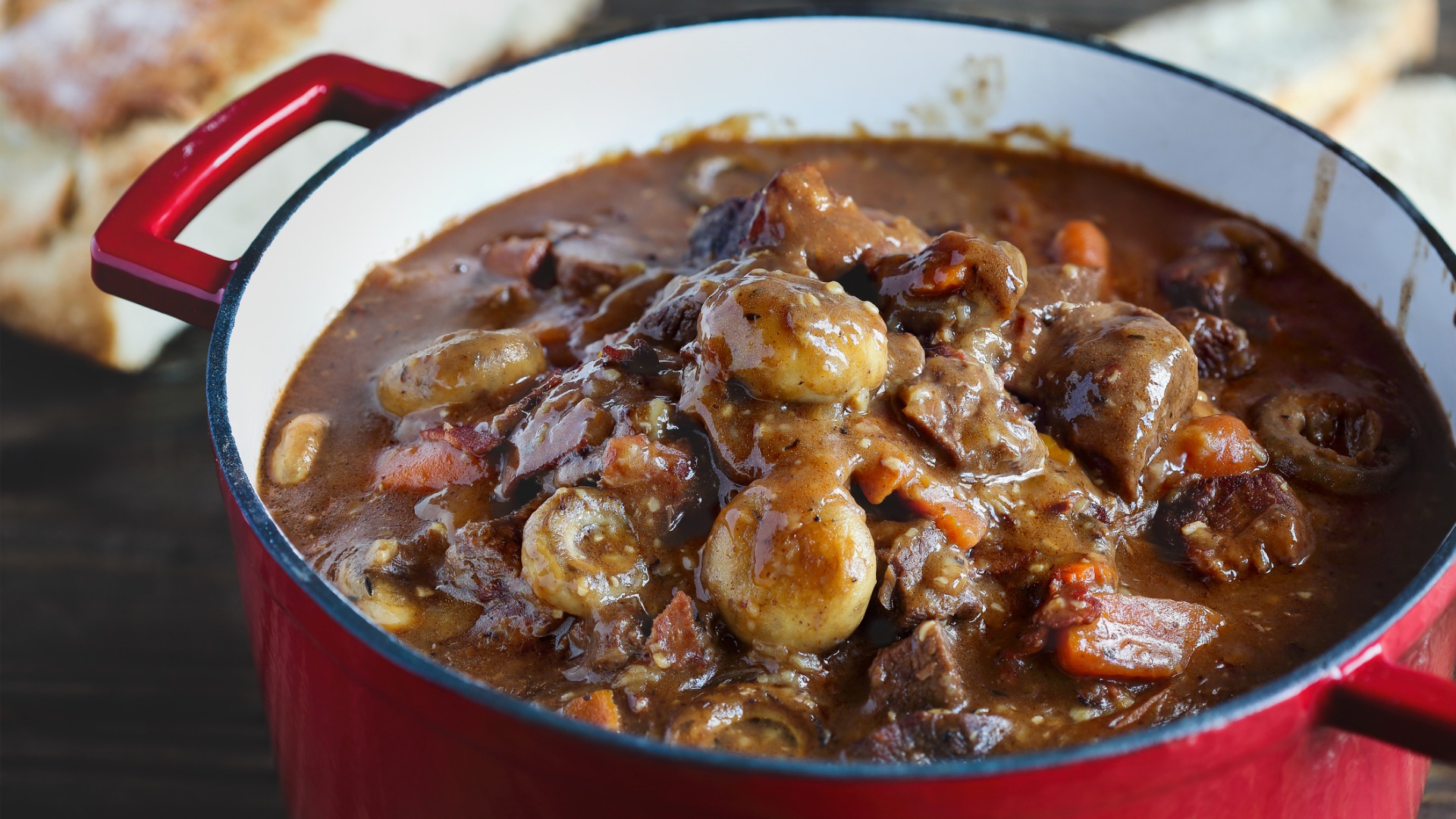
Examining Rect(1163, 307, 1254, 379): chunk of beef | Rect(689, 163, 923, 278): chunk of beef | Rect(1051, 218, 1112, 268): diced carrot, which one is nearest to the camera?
Rect(689, 163, 923, 278): chunk of beef

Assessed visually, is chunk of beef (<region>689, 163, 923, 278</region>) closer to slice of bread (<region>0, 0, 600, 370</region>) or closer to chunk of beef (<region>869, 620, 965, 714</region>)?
chunk of beef (<region>869, 620, 965, 714</region>)

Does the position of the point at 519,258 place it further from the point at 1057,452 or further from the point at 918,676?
the point at 918,676

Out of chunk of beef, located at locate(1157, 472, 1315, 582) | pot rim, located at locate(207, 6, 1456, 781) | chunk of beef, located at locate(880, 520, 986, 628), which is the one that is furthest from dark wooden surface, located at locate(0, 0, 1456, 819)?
chunk of beef, located at locate(880, 520, 986, 628)

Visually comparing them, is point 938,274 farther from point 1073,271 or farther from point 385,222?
point 385,222

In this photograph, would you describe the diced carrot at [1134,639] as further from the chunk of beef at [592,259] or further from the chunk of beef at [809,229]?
the chunk of beef at [592,259]

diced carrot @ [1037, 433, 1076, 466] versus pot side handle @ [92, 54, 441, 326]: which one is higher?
pot side handle @ [92, 54, 441, 326]

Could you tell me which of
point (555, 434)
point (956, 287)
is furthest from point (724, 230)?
point (555, 434)

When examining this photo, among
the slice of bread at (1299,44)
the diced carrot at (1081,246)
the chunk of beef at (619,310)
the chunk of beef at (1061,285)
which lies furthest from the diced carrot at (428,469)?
the slice of bread at (1299,44)

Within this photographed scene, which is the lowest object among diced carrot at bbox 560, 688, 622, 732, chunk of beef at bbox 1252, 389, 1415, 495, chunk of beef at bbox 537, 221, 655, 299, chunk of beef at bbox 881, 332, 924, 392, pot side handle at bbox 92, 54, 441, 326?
chunk of beef at bbox 1252, 389, 1415, 495

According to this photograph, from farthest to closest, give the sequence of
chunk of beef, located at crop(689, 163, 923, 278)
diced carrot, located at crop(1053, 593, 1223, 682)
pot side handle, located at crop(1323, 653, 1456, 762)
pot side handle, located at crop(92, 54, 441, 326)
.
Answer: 1. chunk of beef, located at crop(689, 163, 923, 278)
2. pot side handle, located at crop(92, 54, 441, 326)
3. diced carrot, located at crop(1053, 593, 1223, 682)
4. pot side handle, located at crop(1323, 653, 1456, 762)
